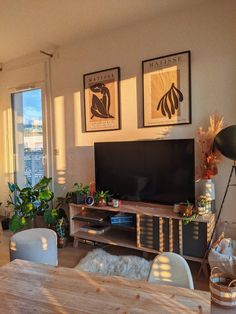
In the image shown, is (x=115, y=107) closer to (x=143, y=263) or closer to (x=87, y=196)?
(x=87, y=196)

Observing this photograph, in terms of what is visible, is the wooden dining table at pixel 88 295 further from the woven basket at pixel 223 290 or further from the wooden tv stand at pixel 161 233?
the wooden tv stand at pixel 161 233

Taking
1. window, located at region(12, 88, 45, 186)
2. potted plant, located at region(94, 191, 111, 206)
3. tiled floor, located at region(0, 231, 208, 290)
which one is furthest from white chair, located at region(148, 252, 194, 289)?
window, located at region(12, 88, 45, 186)

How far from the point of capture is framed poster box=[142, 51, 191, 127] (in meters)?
2.79

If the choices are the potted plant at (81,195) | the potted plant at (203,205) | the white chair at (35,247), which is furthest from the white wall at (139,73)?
the white chair at (35,247)

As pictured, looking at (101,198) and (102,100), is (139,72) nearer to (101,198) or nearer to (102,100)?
(102,100)

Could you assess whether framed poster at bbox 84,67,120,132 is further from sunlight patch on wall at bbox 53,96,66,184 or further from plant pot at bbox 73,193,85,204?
plant pot at bbox 73,193,85,204

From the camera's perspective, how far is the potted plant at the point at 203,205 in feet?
8.04

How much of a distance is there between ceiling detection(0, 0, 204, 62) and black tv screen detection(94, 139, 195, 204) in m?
1.44

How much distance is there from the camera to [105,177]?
3193 millimetres

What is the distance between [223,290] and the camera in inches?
37.4

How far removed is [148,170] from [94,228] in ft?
3.23

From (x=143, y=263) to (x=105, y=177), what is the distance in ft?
3.60

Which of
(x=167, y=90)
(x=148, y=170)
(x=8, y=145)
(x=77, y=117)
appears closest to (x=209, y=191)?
(x=148, y=170)

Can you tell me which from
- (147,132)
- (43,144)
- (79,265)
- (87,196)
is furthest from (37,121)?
(79,265)
